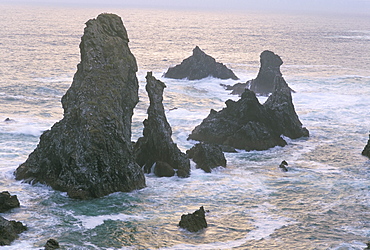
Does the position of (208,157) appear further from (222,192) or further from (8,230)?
(8,230)

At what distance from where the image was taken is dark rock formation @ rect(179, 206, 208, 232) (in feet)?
111

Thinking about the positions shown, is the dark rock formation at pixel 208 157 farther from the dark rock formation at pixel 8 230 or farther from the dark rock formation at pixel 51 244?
the dark rock formation at pixel 51 244

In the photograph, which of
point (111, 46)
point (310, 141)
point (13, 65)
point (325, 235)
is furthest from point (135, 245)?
point (13, 65)

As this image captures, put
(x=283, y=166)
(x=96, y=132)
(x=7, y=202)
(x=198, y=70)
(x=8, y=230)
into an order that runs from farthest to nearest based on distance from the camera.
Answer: (x=198, y=70), (x=283, y=166), (x=96, y=132), (x=7, y=202), (x=8, y=230)

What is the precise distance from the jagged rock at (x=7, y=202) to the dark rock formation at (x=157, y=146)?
495 inches

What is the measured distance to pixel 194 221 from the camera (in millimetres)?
34094

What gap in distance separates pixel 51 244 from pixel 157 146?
1807 cm

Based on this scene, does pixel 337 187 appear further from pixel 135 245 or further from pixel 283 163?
pixel 135 245

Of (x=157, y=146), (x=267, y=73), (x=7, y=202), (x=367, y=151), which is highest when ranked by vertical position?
(x=267, y=73)

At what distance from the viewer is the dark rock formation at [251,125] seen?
56.0 metres

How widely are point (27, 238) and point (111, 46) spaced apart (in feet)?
59.8

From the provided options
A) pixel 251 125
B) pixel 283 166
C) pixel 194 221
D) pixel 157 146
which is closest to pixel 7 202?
pixel 194 221

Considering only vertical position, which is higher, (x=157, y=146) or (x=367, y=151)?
(x=157, y=146)

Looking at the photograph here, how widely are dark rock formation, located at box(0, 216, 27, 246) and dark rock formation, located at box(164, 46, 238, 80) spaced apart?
72.5 meters
